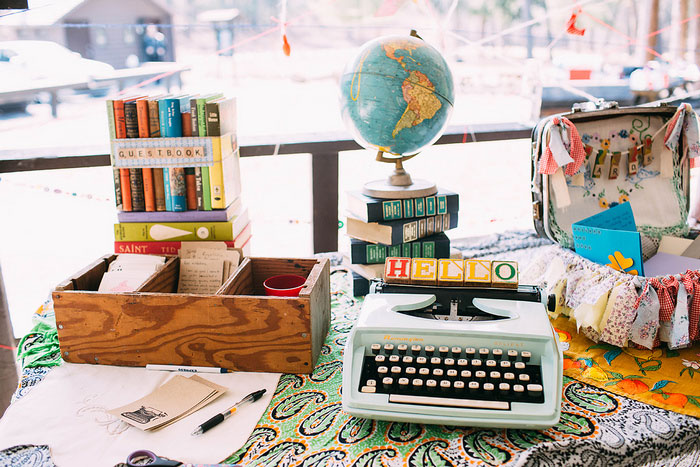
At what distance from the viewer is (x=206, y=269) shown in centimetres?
134

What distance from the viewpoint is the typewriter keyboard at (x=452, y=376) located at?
0.90m

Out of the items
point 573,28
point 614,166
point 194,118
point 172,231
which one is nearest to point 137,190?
point 172,231

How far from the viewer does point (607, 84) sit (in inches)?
110

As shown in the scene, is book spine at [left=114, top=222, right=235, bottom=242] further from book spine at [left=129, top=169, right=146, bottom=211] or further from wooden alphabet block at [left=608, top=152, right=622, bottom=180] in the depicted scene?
wooden alphabet block at [left=608, top=152, right=622, bottom=180]

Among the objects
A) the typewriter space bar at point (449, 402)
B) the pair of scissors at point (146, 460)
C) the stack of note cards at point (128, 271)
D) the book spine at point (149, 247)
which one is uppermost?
the book spine at point (149, 247)

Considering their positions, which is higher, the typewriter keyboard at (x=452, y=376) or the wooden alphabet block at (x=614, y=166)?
the wooden alphabet block at (x=614, y=166)

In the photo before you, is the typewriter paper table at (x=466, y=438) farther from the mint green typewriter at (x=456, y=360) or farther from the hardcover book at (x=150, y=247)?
the hardcover book at (x=150, y=247)

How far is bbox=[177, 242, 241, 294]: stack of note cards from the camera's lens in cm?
134

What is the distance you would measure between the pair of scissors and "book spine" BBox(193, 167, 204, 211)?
0.67 metres

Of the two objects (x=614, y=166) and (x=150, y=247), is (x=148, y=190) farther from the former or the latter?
(x=614, y=166)

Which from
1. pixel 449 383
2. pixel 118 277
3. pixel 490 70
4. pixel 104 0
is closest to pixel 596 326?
pixel 449 383

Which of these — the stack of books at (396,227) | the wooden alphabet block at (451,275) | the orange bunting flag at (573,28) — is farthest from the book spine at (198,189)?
the orange bunting flag at (573,28)

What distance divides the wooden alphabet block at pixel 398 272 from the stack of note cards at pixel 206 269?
41 centimetres

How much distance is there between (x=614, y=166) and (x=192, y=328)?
4.03 ft
